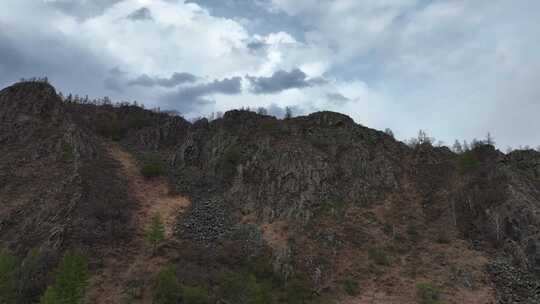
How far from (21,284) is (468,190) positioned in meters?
44.8

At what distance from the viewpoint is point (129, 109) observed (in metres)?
76.4

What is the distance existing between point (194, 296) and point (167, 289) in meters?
2.16

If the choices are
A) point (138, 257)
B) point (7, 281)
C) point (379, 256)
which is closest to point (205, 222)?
point (138, 257)

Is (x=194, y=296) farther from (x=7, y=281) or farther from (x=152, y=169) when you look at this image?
(x=152, y=169)

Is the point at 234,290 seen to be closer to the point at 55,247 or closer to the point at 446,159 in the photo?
the point at 55,247

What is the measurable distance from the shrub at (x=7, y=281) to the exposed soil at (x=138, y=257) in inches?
208

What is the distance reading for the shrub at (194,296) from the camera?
31.0 m

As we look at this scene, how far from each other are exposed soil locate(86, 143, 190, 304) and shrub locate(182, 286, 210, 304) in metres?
3.17

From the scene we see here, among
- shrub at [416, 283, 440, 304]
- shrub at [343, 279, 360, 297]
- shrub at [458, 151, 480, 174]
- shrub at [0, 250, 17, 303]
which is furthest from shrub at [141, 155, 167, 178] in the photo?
shrub at [458, 151, 480, 174]

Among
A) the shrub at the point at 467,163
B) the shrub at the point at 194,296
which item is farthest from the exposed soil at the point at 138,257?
the shrub at the point at 467,163

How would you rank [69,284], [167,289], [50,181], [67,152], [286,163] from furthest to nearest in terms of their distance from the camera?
[286,163] → [67,152] → [50,181] → [167,289] → [69,284]

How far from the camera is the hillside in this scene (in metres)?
35.0

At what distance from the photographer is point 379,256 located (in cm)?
4006

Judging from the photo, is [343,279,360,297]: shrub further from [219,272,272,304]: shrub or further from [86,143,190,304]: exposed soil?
[86,143,190,304]: exposed soil
